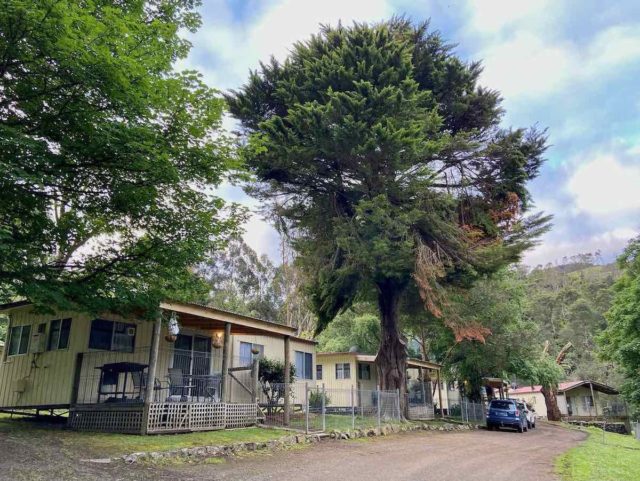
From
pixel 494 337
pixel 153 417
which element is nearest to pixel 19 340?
pixel 153 417

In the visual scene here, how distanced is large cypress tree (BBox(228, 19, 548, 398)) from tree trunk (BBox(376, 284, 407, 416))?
0.16 ft

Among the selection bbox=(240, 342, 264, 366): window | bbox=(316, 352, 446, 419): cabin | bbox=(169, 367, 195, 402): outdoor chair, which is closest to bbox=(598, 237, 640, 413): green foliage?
bbox=(316, 352, 446, 419): cabin

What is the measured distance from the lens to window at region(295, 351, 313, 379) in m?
21.0

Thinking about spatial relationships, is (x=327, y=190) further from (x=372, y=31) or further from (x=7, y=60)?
(x=7, y=60)

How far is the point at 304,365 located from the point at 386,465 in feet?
41.4

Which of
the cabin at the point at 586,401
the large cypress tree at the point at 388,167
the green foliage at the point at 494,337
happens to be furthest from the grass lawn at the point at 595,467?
the cabin at the point at 586,401

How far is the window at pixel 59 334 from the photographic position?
13453mm

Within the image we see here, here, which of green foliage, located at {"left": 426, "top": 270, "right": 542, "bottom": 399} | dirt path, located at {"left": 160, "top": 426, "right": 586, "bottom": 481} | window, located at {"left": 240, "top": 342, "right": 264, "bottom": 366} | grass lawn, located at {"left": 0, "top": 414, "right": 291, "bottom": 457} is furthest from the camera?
green foliage, located at {"left": 426, "top": 270, "right": 542, "bottom": 399}

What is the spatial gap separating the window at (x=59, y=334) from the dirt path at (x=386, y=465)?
7351mm

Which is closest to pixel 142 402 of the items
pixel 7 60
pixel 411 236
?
pixel 7 60

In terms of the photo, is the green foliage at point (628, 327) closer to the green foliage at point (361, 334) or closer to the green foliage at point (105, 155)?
the green foliage at point (361, 334)

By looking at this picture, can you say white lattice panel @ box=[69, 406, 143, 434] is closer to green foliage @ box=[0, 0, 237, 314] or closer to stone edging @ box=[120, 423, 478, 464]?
stone edging @ box=[120, 423, 478, 464]

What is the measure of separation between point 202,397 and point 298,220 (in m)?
11.1

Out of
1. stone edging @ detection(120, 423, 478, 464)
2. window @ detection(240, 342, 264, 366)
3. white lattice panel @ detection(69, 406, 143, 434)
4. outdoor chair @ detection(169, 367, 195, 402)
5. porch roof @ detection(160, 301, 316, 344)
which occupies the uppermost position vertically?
porch roof @ detection(160, 301, 316, 344)
